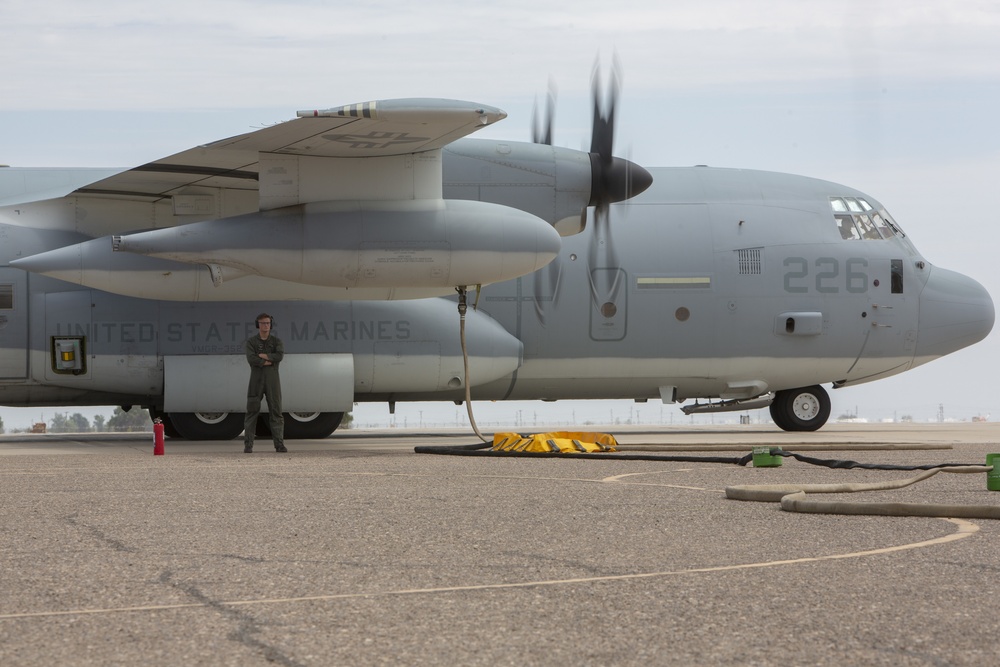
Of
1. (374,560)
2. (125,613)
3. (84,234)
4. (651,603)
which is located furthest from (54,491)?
(84,234)

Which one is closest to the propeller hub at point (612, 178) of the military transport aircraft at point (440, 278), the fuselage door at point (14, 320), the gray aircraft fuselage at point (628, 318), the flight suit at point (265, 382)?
the military transport aircraft at point (440, 278)

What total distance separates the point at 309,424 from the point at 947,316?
37.0 ft

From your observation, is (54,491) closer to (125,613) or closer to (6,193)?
(125,613)

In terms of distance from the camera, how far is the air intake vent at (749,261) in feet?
64.7

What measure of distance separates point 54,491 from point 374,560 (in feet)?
15.9

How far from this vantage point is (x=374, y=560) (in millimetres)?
6254

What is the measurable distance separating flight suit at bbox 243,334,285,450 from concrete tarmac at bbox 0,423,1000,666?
5.35 meters

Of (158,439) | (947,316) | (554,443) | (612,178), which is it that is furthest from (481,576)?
(947,316)

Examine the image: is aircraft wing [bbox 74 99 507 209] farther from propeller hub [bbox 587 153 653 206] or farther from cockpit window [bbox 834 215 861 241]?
cockpit window [bbox 834 215 861 241]

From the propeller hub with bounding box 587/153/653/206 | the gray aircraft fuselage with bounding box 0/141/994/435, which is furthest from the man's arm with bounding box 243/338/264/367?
the propeller hub with bounding box 587/153/653/206

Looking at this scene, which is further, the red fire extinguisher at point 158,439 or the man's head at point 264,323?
the man's head at point 264,323

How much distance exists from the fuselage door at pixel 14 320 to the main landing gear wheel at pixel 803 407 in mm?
12940

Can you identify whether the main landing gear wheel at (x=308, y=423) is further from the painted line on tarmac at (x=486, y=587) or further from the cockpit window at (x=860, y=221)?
the painted line on tarmac at (x=486, y=587)

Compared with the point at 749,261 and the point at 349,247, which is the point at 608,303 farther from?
the point at 349,247
